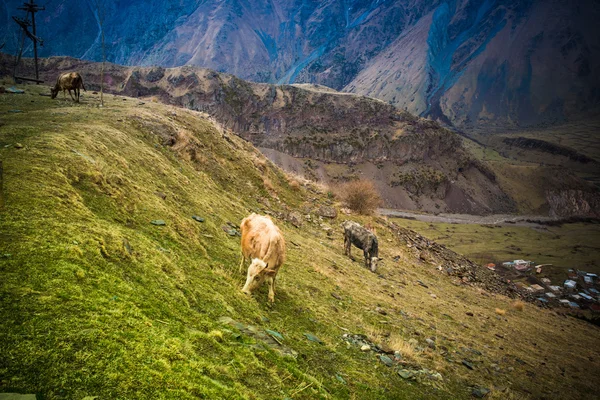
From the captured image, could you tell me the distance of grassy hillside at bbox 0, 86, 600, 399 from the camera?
3482 millimetres

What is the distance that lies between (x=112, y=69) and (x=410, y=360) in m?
156

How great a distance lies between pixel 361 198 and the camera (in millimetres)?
36656

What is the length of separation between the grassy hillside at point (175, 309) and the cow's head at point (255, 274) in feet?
1.27

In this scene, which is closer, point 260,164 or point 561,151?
point 260,164

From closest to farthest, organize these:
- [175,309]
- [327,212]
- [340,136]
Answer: [175,309], [327,212], [340,136]

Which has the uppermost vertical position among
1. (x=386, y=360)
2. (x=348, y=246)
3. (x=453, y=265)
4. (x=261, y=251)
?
(x=261, y=251)

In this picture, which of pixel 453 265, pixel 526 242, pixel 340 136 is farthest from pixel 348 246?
pixel 340 136

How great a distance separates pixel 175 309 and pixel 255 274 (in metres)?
3.20

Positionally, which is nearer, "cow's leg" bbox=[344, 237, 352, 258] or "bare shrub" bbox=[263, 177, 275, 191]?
"cow's leg" bbox=[344, 237, 352, 258]

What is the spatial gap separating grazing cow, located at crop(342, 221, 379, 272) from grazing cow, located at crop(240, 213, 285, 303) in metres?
13.1

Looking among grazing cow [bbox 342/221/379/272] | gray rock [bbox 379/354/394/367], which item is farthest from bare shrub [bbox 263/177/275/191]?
gray rock [bbox 379/354/394/367]

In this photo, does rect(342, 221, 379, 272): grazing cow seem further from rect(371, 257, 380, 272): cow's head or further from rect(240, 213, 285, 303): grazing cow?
rect(240, 213, 285, 303): grazing cow

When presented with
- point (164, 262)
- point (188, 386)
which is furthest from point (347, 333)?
point (188, 386)

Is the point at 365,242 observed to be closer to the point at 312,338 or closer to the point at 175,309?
the point at 312,338
